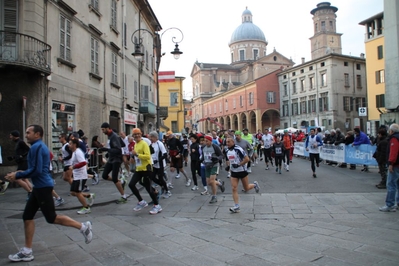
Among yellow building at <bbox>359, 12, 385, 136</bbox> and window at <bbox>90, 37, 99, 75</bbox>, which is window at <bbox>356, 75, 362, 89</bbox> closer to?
yellow building at <bbox>359, 12, 385, 136</bbox>

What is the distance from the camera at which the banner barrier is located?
13.8m

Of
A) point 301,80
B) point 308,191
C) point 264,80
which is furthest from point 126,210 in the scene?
point 264,80

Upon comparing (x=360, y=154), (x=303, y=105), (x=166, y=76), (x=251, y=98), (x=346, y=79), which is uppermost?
(x=346, y=79)

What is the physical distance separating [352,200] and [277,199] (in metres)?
1.76

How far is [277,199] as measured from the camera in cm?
845

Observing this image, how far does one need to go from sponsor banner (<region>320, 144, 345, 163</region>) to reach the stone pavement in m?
7.87

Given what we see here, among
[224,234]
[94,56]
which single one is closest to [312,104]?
[94,56]

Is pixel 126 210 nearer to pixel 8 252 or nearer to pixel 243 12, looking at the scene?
pixel 8 252

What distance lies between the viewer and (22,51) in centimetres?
1088

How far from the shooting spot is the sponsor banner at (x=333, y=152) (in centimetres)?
1609

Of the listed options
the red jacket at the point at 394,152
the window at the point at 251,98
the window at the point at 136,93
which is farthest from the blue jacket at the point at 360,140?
the window at the point at 251,98

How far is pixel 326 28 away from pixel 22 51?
6685cm

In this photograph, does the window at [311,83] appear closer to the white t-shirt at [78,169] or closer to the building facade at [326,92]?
the building facade at [326,92]

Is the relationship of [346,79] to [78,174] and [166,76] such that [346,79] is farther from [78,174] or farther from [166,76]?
[78,174]
